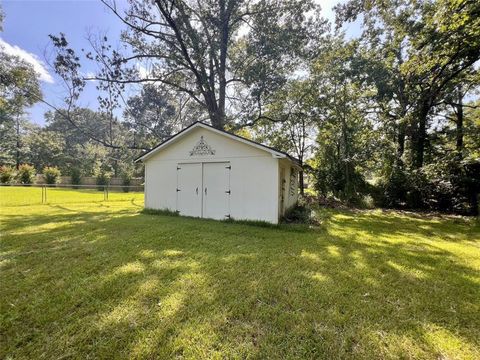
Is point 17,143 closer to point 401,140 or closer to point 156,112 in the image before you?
point 156,112

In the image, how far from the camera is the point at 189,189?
8.57 meters

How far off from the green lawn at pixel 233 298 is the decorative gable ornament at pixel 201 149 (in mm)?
3577

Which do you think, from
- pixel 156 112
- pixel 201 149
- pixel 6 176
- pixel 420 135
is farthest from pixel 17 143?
pixel 420 135

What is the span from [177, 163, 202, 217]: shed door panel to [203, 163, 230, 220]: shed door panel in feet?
0.85

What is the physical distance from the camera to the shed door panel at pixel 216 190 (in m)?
7.89

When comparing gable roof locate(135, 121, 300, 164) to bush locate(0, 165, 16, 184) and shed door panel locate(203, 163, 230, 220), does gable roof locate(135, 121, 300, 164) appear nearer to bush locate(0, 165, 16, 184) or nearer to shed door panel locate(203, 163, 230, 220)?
shed door panel locate(203, 163, 230, 220)

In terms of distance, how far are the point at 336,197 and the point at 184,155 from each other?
10357 millimetres

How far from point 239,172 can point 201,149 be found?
178 cm

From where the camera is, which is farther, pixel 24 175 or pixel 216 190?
pixel 24 175

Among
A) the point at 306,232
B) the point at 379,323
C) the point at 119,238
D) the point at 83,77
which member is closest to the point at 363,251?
the point at 306,232

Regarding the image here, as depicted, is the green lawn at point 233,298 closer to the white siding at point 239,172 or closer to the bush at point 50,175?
the white siding at point 239,172

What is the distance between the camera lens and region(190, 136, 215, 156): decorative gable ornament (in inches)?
322

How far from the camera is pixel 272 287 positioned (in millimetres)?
3158

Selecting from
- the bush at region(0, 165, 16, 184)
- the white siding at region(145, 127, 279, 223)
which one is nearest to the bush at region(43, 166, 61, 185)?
the bush at region(0, 165, 16, 184)
